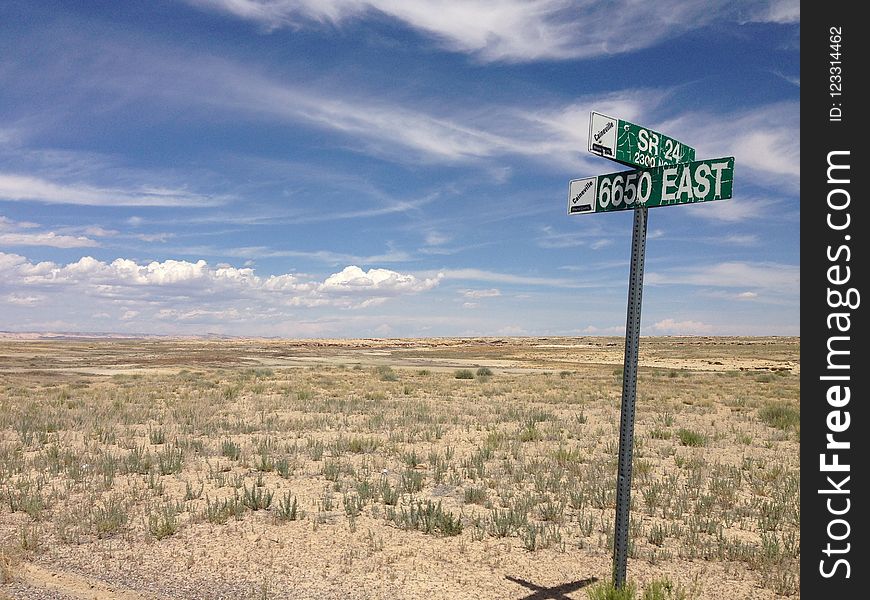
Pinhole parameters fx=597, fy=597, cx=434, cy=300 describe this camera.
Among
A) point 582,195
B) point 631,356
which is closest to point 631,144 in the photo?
point 582,195

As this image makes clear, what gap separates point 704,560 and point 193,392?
2403cm

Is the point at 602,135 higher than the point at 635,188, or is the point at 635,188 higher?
the point at 602,135

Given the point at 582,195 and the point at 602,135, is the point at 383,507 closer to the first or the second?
the point at 582,195

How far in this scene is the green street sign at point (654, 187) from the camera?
4062 millimetres

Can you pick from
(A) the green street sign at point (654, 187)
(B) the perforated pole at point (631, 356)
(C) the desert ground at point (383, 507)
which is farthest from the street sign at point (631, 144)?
(C) the desert ground at point (383, 507)

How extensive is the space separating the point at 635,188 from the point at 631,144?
1.07 feet

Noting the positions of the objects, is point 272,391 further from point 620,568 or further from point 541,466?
point 620,568

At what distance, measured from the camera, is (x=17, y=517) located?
785 centimetres

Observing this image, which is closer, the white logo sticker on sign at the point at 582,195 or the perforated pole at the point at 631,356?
the perforated pole at the point at 631,356

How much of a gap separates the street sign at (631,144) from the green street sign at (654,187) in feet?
0.46

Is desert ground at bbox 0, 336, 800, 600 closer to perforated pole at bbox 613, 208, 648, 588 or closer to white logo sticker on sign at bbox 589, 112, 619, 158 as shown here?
perforated pole at bbox 613, 208, 648, 588

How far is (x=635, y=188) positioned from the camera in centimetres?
446

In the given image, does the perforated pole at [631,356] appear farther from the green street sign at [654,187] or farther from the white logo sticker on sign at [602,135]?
the white logo sticker on sign at [602,135]

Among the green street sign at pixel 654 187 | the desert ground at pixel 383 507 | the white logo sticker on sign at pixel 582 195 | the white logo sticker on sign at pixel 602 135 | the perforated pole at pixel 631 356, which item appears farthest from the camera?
the desert ground at pixel 383 507
